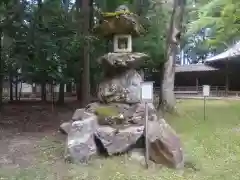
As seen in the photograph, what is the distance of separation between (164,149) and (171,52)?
8987mm

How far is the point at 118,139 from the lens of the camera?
809 centimetres

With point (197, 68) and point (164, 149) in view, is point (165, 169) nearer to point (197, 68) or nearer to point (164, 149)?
point (164, 149)

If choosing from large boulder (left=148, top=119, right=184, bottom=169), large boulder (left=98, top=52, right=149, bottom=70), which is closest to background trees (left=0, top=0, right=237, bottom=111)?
large boulder (left=98, top=52, right=149, bottom=70)

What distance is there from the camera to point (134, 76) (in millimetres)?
9500

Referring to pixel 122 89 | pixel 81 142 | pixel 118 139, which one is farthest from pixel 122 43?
pixel 81 142

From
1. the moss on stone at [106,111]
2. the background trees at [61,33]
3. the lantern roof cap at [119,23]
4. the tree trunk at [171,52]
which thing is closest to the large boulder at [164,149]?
the moss on stone at [106,111]

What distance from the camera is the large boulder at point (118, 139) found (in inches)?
316

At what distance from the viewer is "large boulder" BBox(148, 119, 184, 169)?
7734 mm

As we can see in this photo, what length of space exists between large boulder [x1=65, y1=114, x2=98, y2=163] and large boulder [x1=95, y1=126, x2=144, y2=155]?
0.24 meters

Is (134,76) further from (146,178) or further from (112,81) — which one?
(146,178)

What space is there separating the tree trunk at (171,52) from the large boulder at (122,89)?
6706 mm

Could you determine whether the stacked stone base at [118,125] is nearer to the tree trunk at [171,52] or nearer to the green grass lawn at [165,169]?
the green grass lawn at [165,169]

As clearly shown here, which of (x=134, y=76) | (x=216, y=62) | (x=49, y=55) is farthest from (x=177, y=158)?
(x=216, y=62)

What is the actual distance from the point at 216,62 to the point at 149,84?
19.6 metres
